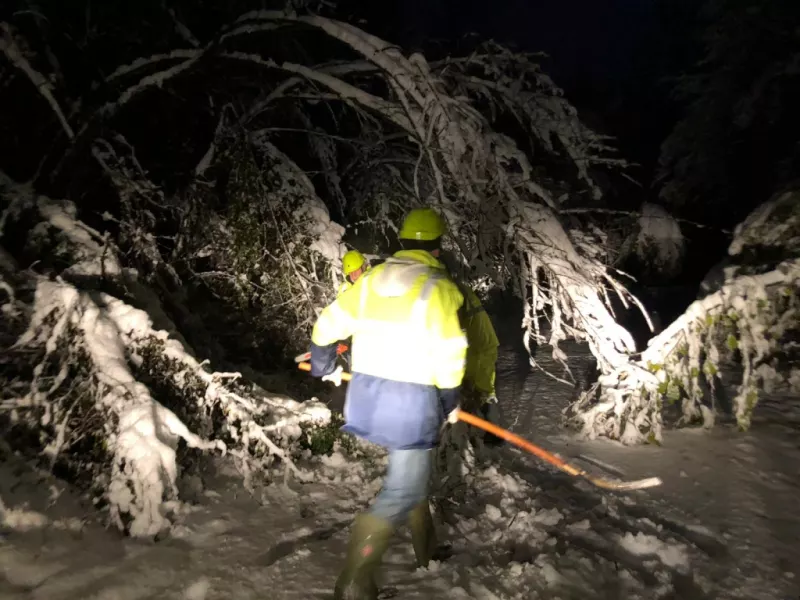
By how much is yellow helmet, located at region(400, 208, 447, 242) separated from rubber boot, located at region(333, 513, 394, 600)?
1295 mm

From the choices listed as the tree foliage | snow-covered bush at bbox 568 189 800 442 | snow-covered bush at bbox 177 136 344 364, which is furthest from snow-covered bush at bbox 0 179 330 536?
the tree foliage

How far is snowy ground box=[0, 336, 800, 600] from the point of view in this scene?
2.58 metres

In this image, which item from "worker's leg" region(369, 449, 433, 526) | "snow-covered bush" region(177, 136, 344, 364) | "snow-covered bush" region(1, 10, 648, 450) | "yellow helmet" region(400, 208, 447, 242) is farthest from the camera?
"snow-covered bush" region(177, 136, 344, 364)

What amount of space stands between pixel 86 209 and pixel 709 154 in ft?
38.4

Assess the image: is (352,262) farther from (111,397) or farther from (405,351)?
(405,351)

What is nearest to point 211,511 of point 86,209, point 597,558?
point 597,558

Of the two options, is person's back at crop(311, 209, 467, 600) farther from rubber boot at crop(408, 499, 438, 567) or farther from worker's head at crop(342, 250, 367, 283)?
worker's head at crop(342, 250, 367, 283)

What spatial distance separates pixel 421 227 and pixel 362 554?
151 centimetres

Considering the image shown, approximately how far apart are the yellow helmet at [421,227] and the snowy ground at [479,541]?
65.7 inches

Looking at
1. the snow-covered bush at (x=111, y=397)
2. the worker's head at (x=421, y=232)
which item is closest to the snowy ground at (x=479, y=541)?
the snow-covered bush at (x=111, y=397)

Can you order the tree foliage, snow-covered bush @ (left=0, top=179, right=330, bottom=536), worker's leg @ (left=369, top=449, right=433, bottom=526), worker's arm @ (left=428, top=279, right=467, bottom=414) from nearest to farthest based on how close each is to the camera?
Result: worker's arm @ (left=428, top=279, right=467, bottom=414), worker's leg @ (left=369, top=449, right=433, bottom=526), snow-covered bush @ (left=0, top=179, right=330, bottom=536), the tree foliage

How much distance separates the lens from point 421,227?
2.57m

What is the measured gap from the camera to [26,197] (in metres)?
3.82

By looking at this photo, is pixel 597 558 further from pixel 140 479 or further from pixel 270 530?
pixel 140 479
